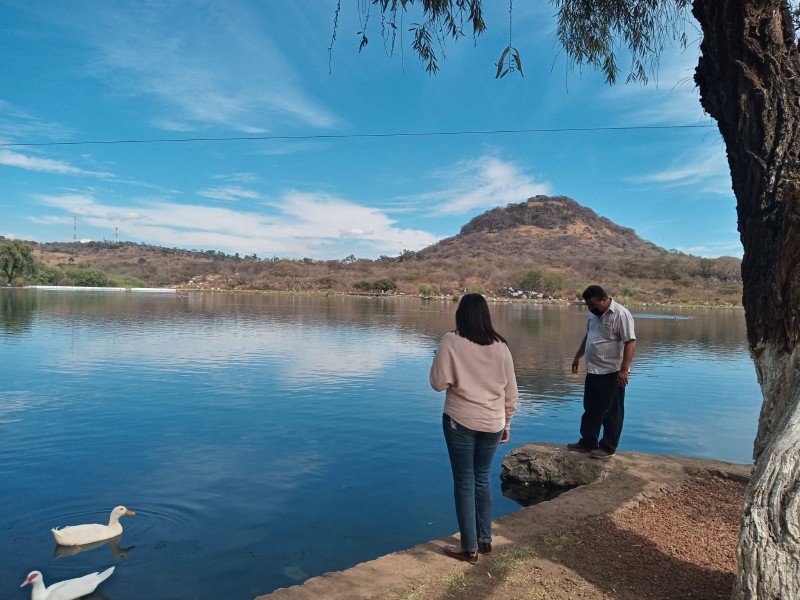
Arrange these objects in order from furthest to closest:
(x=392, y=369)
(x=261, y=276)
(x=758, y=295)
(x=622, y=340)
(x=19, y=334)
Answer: (x=261, y=276) < (x=19, y=334) < (x=392, y=369) < (x=622, y=340) < (x=758, y=295)

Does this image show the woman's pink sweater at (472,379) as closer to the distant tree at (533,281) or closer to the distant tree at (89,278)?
the distant tree at (533,281)

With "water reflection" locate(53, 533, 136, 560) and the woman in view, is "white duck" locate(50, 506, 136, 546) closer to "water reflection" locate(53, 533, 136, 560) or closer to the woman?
"water reflection" locate(53, 533, 136, 560)

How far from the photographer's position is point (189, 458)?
7148 mm

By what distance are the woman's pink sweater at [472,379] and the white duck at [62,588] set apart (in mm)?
2791

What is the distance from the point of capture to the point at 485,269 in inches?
3440

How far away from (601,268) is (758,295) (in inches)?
3675

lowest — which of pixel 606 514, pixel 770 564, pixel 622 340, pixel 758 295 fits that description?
pixel 606 514

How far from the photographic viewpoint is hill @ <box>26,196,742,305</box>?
239 ft

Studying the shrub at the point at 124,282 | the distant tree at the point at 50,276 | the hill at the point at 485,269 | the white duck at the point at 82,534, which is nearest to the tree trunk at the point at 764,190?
the white duck at the point at 82,534

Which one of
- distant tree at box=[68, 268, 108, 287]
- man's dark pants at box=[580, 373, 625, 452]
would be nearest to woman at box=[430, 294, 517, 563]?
man's dark pants at box=[580, 373, 625, 452]

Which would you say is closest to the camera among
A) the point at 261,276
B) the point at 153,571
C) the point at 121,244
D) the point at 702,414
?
the point at 153,571

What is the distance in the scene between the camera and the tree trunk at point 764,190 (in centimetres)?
262

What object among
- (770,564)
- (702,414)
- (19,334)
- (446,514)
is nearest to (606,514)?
(446,514)

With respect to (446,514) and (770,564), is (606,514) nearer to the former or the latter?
(446,514)
